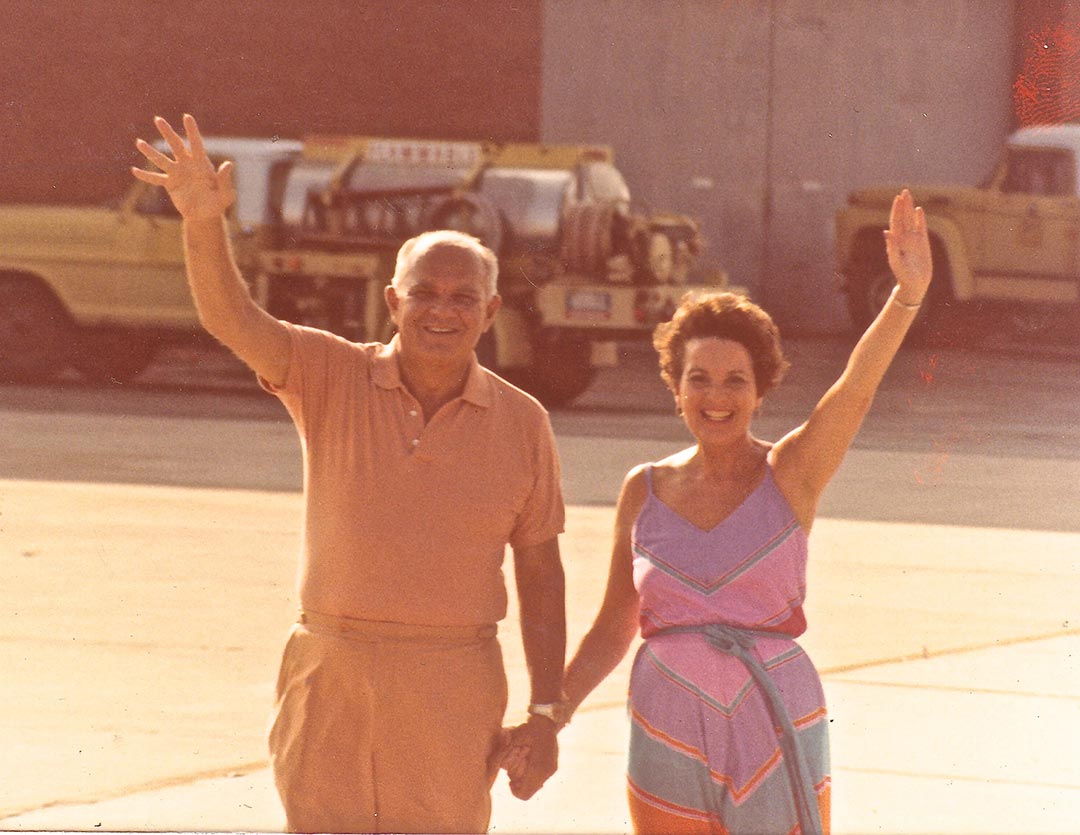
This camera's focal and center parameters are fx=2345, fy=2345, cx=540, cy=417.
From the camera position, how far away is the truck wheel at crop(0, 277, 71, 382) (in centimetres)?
1934

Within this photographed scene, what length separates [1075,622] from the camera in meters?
A: 9.10

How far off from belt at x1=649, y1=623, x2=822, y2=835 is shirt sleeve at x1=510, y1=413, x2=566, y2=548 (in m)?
0.32

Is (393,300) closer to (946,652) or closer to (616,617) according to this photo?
(616,617)

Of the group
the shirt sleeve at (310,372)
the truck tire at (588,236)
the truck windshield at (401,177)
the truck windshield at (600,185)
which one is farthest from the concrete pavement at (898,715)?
the truck windshield at (401,177)

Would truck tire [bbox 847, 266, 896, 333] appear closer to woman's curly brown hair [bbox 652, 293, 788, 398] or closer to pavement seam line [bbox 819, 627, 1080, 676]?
pavement seam line [bbox 819, 627, 1080, 676]

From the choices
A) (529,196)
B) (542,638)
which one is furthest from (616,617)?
(529,196)

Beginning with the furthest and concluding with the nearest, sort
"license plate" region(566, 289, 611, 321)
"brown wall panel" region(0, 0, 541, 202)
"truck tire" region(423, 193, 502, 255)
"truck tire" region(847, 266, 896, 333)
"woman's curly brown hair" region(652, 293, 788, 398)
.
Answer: "brown wall panel" region(0, 0, 541, 202) → "truck tire" region(847, 266, 896, 333) → "truck tire" region(423, 193, 502, 255) → "license plate" region(566, 289, 611, 321) → "woman's curly brown hair" region(652, 293, 788, 398)

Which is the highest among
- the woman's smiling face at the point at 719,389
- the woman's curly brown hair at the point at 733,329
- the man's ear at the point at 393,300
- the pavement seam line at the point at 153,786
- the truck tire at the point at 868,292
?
the man's ear at the point at 393,300

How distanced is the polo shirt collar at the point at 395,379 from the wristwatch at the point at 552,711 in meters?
0.53

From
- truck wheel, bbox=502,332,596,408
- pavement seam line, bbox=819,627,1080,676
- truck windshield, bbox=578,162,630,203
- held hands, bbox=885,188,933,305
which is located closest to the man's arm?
held hands, bbox=885,188,933,305

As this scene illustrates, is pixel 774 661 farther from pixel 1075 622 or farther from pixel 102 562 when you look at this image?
pixel 102 562

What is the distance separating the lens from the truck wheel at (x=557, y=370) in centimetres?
1842

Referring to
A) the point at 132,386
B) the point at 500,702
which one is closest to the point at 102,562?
the point at 500,702

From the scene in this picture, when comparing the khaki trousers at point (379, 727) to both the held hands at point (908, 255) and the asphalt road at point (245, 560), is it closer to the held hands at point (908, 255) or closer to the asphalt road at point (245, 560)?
the held hands at point (908, 255)
